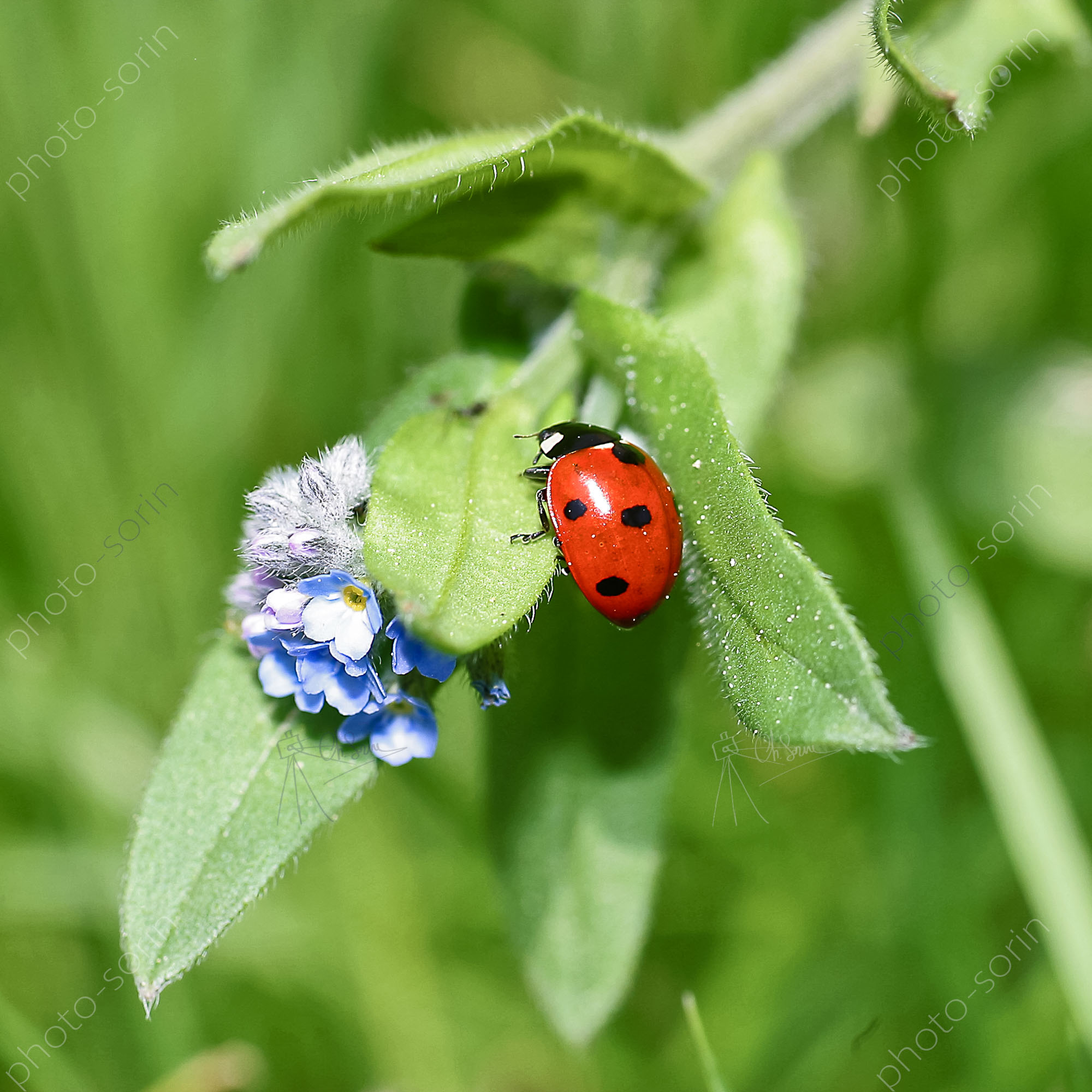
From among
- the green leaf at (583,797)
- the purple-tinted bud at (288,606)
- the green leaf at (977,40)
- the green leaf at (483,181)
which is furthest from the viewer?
the green leaf at (583,797)

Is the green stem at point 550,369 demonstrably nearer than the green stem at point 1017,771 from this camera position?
Yes

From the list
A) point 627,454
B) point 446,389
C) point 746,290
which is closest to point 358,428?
point 446,389

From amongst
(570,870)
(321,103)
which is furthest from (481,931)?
(321,103)

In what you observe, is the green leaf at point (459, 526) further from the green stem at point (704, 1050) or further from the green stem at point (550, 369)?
the green stem at point (704, 1050)

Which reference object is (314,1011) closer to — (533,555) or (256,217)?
(533,555)

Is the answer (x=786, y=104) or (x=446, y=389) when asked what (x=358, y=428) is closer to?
(x=446, y=389)

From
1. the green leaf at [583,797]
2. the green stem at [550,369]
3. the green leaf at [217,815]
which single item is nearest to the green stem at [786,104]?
the green stem at [550,369]
